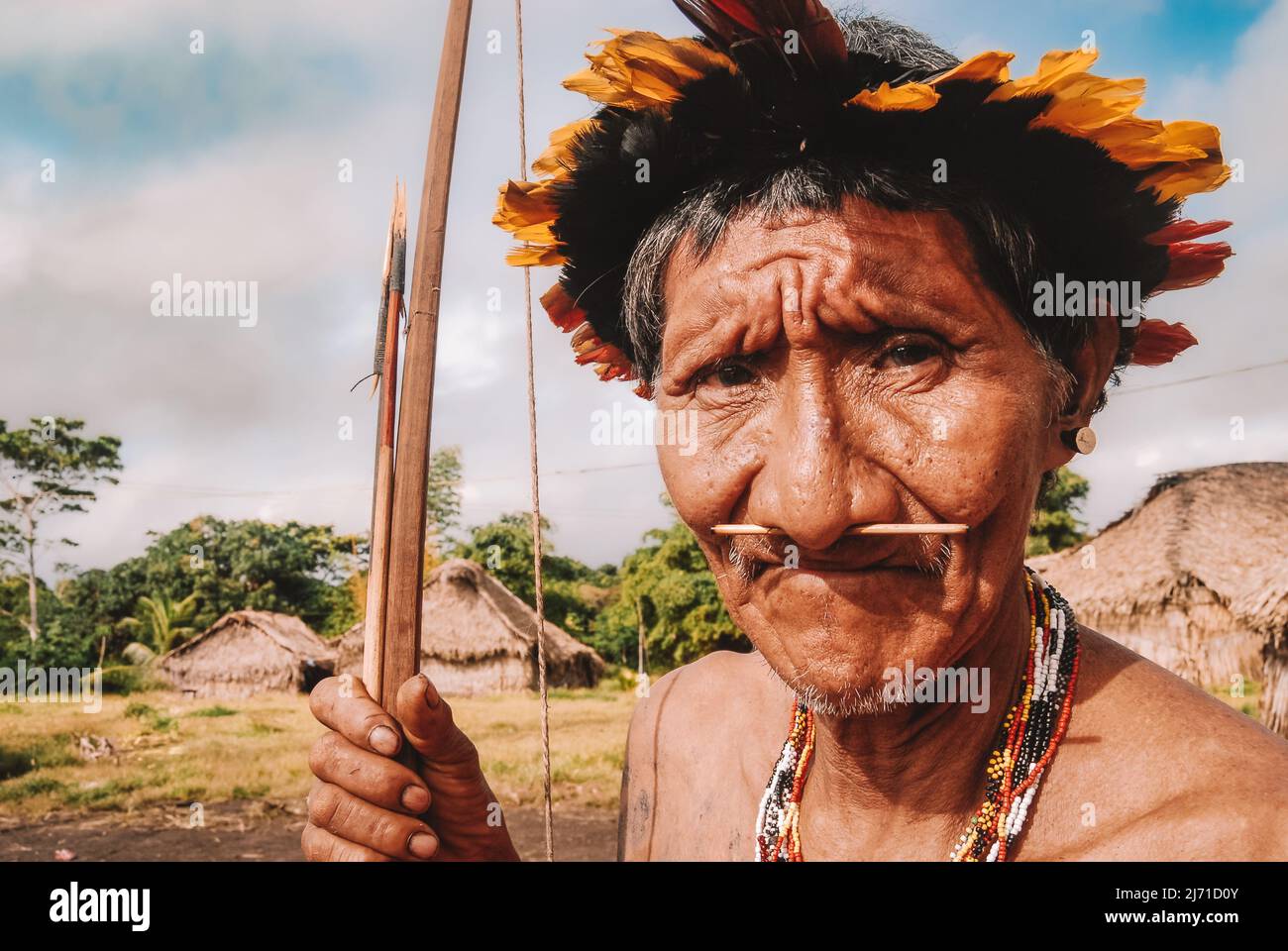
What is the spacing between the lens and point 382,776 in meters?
1.82

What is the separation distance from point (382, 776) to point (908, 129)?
188 cm

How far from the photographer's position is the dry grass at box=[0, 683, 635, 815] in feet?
49.0

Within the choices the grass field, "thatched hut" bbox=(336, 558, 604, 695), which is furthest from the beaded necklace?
"thatched hut" bbox=(336, 558, 604, 695)

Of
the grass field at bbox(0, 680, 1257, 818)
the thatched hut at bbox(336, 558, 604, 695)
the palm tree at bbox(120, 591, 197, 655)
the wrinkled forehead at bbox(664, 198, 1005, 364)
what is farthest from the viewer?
the palm tree at bbox(120, 591, 197, 655)

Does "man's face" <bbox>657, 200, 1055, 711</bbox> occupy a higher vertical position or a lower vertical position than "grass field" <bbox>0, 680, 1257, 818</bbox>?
higher

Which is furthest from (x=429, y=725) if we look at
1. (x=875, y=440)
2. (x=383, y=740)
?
(x=875, y=440)

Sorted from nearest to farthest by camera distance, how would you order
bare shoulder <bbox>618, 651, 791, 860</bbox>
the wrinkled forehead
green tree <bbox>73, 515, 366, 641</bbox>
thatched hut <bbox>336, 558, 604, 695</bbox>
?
the wrinkled forehead, bare shoulder <bbox>618, 651, 791, 860</bbox>, thatched hut <bbox>336, 558, 604, 695</bbox>, green tree <bbox>73, 515, 366, 641</bbox>

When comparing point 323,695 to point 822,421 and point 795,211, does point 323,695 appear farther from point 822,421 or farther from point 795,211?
point 795,211

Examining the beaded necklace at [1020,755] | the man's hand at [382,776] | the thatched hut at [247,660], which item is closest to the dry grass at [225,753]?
the thatched hut at [247,660]

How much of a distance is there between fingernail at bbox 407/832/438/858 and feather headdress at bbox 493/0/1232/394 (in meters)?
1.69

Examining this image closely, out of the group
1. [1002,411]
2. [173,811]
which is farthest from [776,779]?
[173,811]

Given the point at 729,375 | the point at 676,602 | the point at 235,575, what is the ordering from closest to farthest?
the point at 729,375, the point at 676,602, the point at 235,575

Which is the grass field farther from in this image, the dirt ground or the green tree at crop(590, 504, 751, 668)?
the green tree at crop(590, 504, 751, 668)

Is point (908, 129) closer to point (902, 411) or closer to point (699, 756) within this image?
point (902, 411)
